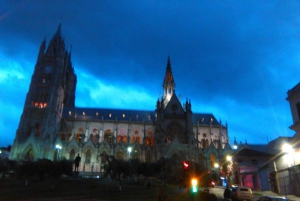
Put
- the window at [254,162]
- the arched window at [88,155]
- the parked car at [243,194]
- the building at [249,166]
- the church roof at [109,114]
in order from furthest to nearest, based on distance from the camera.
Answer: the church roof at [109,114]
the arched window at [88,155]
the window at [254,162]
the building at [249,166]
the parked car at [243,194]

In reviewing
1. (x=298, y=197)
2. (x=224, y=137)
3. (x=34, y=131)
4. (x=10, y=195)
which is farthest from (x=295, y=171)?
(x=34, y=131)

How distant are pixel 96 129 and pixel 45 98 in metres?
18.8

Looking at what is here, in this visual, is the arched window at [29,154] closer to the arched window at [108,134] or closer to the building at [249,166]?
the arched window at [108,134]

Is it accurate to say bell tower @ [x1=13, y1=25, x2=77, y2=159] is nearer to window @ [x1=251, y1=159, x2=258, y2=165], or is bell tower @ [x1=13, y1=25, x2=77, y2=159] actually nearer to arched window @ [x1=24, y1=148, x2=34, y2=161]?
arched window @ [x1=24, y1=148, x2=34, y2=161]

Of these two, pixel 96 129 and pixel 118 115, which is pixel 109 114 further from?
pixel 96 129

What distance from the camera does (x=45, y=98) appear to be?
69.1 metres

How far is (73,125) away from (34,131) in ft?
52.2

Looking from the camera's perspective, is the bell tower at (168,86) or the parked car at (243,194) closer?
the parked car at (243,194)

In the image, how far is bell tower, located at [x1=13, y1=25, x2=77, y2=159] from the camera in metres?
62.6

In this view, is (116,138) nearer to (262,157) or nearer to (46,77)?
(46,77)

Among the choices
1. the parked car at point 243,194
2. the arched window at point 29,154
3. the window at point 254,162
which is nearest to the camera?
the parked car at point 243,194

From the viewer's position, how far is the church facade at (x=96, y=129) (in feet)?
202

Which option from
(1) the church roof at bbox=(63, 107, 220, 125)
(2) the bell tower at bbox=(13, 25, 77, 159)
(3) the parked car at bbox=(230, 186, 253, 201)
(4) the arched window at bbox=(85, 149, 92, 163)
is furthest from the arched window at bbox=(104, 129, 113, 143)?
(3) the parked car at bbox=(230, 186, 253, 201)

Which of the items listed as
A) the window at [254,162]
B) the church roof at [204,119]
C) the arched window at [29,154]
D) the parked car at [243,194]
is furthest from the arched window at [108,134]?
the parked car at [243,194]
